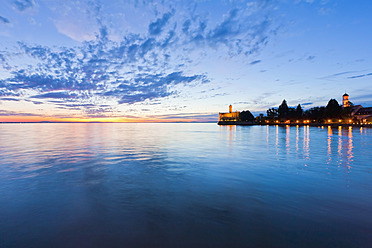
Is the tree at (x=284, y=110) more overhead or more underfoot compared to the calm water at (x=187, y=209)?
more overhead

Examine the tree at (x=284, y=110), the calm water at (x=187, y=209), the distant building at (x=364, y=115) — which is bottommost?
the calm water at (x=187, y=209)

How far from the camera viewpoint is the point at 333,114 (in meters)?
122

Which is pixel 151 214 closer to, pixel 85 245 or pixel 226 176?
pixel 85 245

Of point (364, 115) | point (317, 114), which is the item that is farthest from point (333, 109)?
point (364, 115)

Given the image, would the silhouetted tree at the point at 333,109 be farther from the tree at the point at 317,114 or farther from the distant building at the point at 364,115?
the distant building at the point at 364,115

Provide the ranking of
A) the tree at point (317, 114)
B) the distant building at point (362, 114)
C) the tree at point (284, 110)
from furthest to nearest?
the tree at point (284, 110) < the tree at point (317, 114) < the distant building at point (362, 114)

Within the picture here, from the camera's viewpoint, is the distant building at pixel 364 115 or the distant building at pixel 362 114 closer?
the distant building at pixel 364 115

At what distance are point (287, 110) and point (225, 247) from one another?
179 meters

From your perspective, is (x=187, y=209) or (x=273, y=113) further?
(x=273, y=113)

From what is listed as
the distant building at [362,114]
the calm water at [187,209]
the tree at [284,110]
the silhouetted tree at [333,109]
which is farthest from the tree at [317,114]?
the calm water at [187,209]

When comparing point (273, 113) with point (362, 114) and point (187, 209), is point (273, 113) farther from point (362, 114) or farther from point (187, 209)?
point (187, 209)

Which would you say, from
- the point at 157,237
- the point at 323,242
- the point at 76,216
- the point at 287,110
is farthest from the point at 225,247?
the point at 287,110

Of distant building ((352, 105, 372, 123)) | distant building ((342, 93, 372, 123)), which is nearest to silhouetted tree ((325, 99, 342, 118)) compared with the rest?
distant building ((352, 105, 372, 123))

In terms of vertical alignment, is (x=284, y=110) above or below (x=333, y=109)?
above
